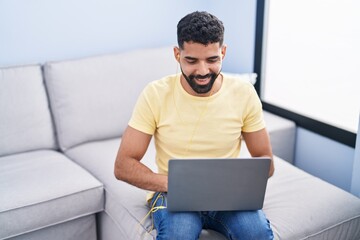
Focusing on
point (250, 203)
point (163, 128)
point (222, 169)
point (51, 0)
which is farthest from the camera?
point (51, 0)

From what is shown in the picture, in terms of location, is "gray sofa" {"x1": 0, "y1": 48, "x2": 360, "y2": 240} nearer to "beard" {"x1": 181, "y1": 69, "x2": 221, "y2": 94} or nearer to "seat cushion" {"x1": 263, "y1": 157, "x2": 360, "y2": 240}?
"seat cushion" {"x1": 263, "y1": 157, "x2": 360, "y2": 240}

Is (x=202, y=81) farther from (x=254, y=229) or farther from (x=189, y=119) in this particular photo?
(x=254, y=229)

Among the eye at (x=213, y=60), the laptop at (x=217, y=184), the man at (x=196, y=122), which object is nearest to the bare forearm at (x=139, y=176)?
the man at (x=196, y=122)

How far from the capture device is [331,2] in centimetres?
232

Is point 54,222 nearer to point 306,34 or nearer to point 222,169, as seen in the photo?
point 222,169

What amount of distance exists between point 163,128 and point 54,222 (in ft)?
2.11

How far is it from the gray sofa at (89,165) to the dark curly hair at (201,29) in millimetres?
669

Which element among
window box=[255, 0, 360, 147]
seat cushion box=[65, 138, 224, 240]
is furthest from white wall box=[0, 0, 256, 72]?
seat cushion box=[65, 138, 224, 240]

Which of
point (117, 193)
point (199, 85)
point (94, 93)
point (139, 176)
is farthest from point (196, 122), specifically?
point (94, 93)

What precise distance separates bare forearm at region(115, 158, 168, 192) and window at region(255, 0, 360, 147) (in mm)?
1073

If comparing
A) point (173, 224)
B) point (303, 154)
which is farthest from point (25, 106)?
point (303, 154)

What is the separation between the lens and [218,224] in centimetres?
166

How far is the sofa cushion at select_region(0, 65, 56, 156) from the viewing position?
7.45 ft

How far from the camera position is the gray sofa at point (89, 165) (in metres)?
1.84
